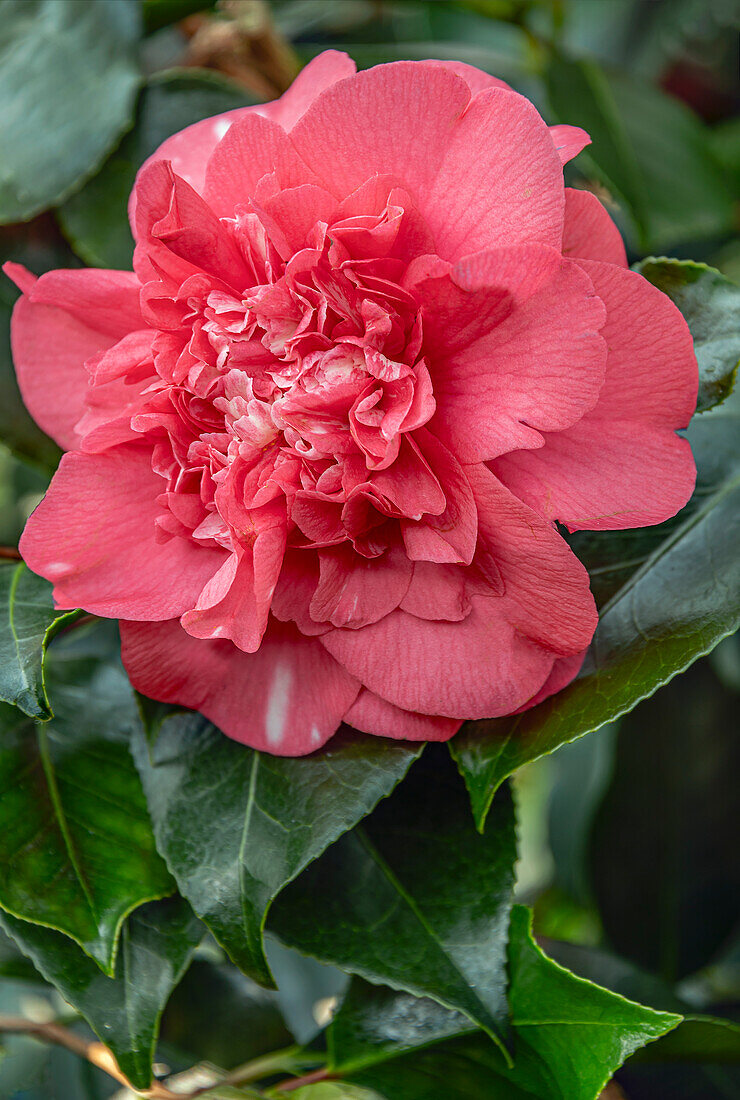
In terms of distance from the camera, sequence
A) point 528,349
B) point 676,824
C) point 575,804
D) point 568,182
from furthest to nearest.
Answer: point 575,804 → point 676,824 → point 568,182 → point 528,349

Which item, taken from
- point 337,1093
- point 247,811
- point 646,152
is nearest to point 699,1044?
point 337,1093

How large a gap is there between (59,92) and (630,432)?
0.45m

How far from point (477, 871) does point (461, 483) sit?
0.71 feet

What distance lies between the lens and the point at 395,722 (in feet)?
1.38

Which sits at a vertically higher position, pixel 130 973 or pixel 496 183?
pixel 496 183

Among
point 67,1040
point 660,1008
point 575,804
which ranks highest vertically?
point 67,1040

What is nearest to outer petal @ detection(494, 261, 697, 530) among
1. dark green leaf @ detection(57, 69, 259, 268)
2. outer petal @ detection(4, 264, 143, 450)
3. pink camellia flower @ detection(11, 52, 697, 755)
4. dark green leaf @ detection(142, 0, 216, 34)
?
pink camellia flower @ detection(11, 52, 697, 755)

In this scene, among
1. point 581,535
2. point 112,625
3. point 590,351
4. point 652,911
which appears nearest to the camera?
point 590,351

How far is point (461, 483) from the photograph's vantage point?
0.37 m

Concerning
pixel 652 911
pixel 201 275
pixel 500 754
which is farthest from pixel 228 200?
pixel 652 911

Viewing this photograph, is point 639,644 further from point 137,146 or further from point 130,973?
point 137,146

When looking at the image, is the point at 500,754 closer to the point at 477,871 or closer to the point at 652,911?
the point at 477,871

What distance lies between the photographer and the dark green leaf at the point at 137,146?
1.94 feet

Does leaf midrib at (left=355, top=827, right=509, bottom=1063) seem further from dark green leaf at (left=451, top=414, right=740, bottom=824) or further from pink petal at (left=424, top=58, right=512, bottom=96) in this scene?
pink petal at (left=424, top=58, right=512, bottom=96)
